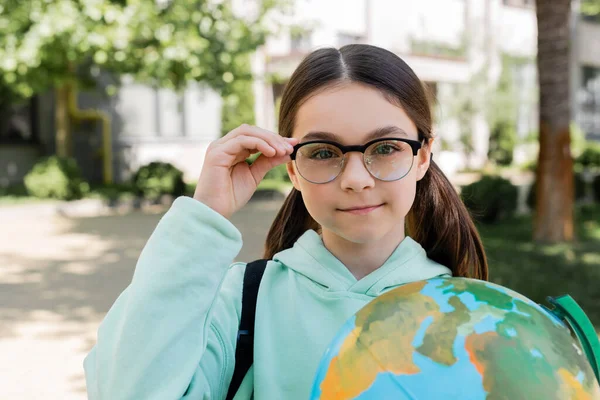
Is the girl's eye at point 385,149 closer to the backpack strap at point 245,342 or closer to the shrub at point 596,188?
the backpack strap at point 245,342

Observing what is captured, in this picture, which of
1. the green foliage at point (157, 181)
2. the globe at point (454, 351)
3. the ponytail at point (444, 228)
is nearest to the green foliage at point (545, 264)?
the ponytail at point (444, 228)

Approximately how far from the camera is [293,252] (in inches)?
67.8

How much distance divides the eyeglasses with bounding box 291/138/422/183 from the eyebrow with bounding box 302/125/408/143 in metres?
0.02

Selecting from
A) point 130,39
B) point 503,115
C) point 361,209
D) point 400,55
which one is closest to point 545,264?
point 361,209

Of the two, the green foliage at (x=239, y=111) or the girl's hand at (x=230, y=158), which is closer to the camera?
the girl's hand at (x=230, y=158)

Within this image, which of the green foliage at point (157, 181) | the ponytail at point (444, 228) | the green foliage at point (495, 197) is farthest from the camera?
the green foliage at point (157, 181)

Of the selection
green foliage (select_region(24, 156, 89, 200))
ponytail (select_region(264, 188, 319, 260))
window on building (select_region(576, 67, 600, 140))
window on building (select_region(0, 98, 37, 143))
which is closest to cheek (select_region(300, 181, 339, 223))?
A: ponytail (select_region(264, 188, 319, 260))

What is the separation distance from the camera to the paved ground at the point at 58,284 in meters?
4.84

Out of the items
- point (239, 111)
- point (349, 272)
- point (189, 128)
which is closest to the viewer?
point (349, 272)

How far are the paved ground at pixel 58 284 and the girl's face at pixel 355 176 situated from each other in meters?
3.40

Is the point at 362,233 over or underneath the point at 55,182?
over

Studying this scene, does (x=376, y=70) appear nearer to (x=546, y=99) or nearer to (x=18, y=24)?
(x=546, y=99)

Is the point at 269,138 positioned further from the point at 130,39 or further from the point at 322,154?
the point at 130,39

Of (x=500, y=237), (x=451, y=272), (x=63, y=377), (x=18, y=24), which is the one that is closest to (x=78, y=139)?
(x=18, y=24)
